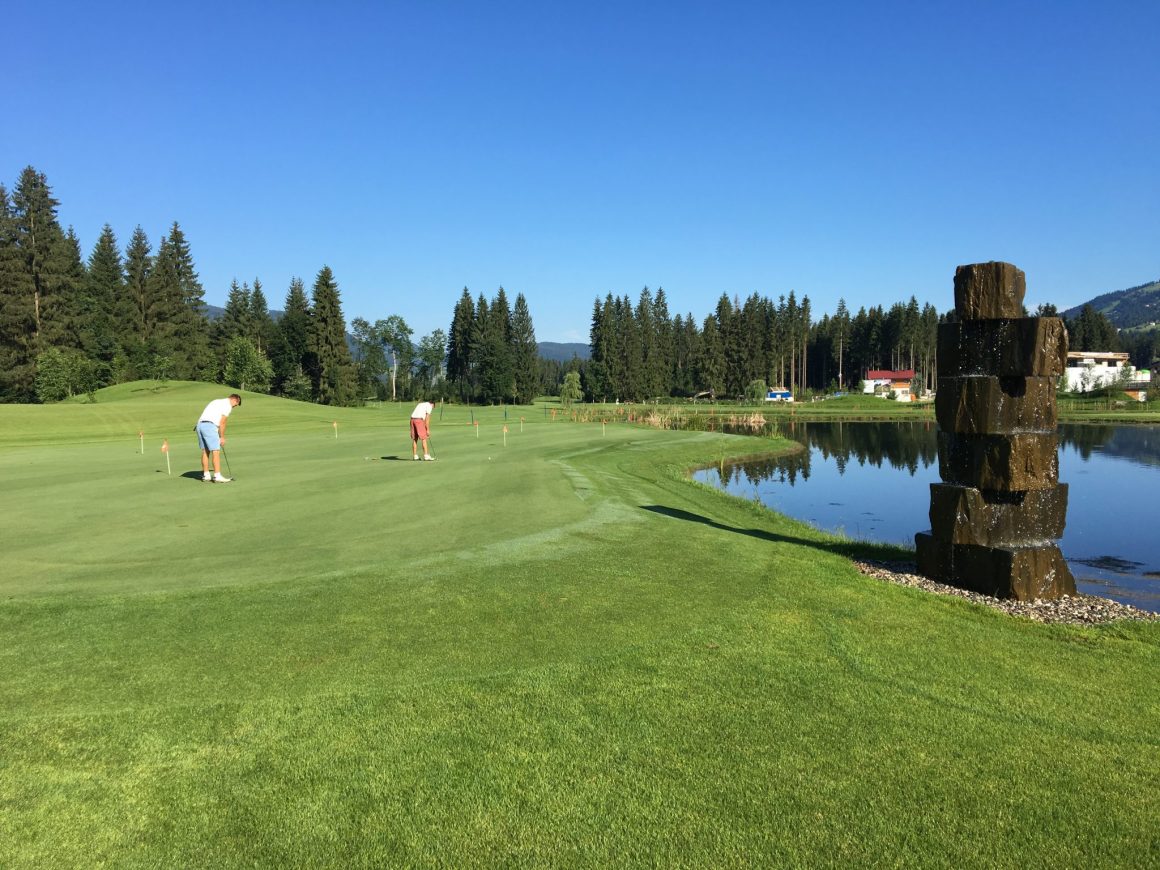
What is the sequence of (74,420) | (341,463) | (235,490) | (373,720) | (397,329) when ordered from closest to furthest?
(373,720) < (235,490) < (341,463) < (74,420) < (397,329)

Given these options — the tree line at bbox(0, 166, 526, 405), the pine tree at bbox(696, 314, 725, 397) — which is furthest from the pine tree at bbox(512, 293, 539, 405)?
the pine tree at bbox(696, 314, 725, 397)

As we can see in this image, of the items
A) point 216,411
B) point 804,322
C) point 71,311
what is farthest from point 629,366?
point 216,411

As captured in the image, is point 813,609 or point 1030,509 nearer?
point 813,609

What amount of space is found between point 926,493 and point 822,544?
1680 centimetres

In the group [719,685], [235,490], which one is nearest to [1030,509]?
[719,685]

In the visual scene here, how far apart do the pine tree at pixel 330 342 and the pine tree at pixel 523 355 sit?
1376 inches

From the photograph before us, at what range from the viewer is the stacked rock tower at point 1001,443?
10.1 metres

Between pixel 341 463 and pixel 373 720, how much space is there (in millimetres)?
17937

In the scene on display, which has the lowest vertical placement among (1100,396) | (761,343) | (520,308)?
(1100,396)

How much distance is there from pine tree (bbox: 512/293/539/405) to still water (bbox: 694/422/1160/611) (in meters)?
72.7

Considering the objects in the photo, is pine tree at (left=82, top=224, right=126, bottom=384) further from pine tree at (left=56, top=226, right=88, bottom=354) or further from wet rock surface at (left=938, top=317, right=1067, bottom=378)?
wet rock surface at (left=938, top=317, right=1067, bottom=378)

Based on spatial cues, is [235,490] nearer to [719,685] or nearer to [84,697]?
[84,697]

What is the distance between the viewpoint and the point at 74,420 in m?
38.9

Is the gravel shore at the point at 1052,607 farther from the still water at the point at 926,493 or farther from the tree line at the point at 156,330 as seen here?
the tree line at the point at 156,330
